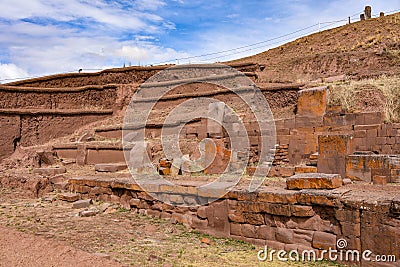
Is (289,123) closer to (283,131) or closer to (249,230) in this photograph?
(283,131)

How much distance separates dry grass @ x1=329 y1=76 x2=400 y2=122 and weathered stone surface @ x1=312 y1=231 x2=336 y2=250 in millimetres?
8264

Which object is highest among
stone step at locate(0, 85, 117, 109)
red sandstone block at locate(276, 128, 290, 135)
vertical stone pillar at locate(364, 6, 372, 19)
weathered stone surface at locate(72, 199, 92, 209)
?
vertical stone pillar at locate(364, 6, 372, 19)

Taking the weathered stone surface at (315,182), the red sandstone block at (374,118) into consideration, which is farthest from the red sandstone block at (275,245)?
the red sandstone block at (374,118)

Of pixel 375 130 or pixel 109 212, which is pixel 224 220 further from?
pixel 375 130

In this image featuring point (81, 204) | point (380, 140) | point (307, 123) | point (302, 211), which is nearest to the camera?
point (302, 211)

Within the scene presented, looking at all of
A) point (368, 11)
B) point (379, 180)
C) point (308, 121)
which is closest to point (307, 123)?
point (308, 121)

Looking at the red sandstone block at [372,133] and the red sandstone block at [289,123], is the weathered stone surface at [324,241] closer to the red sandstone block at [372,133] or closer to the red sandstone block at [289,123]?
the red sandstone block at [372,133]

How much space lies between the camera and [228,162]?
37.2 ft

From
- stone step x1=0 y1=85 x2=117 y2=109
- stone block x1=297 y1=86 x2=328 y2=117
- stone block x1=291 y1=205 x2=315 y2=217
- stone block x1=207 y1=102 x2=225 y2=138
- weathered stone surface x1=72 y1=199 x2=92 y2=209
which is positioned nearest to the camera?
stone block x1=291 y1=205 x2=315 y2=217

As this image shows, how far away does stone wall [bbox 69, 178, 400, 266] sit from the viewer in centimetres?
482

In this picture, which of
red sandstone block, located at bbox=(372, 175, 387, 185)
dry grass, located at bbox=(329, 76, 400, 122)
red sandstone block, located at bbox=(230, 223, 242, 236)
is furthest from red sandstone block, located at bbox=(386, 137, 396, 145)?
red sandstone block, located at bbox=(230, 223, 242, 236)

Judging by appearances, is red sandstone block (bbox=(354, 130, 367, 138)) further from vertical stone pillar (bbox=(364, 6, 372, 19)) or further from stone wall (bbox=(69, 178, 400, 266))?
vertical stone pillar (bbox=(364, 6, 372, 19))

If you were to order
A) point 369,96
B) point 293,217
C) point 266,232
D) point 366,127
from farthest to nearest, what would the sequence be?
point 369,96 → point 366,127 → point 266,232 → point 293,217

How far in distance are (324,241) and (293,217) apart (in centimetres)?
58
